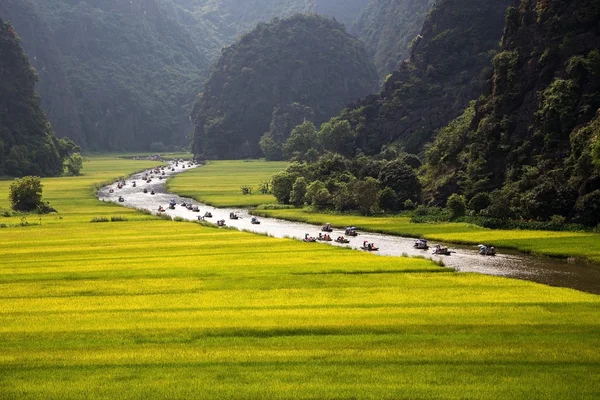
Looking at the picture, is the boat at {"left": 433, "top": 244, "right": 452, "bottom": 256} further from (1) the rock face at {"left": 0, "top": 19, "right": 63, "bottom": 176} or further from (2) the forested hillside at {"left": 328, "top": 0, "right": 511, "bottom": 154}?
(1) the rock face at {"left": 0, "top": 19, "right": 63, "bottom": 176}

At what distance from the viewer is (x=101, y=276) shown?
4856 centimetres

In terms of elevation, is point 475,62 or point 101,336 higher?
point 475,62

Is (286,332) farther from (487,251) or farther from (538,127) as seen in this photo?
(538,127)

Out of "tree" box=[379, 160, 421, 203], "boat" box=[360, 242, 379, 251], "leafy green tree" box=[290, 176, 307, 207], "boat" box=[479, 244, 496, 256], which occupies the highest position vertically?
"tree" box=[379, 160, 421, 203]

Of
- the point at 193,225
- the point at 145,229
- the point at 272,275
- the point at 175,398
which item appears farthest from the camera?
the point at 193,225

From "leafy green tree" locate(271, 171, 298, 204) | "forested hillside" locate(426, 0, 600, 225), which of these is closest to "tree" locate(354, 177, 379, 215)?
"forested hillside" locate(426, 0, 600, 225)

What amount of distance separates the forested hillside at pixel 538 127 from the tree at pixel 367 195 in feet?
27.4

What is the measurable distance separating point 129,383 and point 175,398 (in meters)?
2.42

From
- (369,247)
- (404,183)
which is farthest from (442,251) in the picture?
(404,183)

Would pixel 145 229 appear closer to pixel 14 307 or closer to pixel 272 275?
pixel 272 275

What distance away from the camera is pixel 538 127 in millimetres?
89875

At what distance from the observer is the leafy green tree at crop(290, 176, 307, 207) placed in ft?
381

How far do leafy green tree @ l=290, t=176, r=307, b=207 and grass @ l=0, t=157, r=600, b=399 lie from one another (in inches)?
2390

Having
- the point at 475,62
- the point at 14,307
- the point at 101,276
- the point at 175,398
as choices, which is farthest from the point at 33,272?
the point at 475,62
